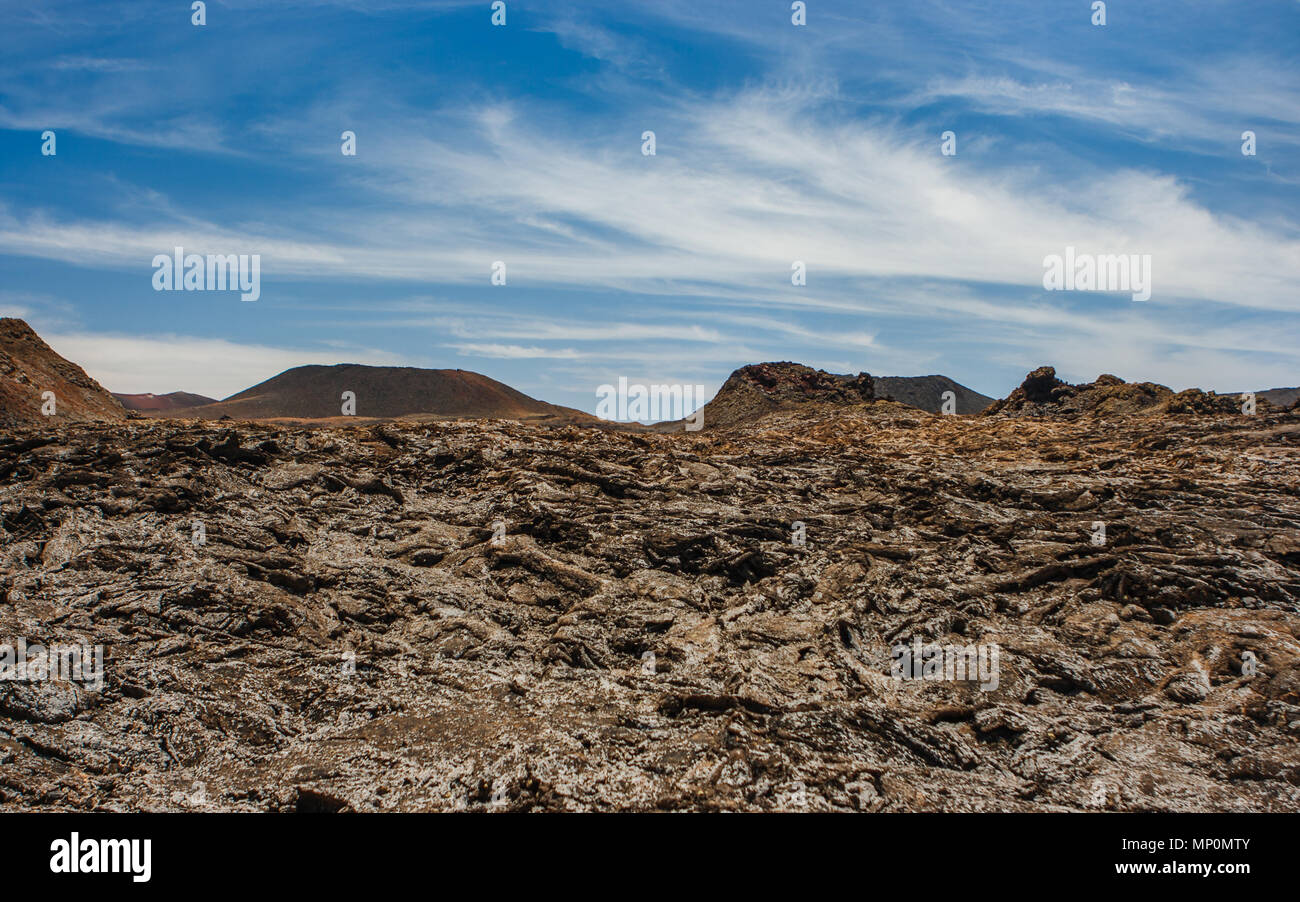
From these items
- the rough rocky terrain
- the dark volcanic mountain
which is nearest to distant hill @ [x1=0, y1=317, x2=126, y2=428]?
the rough rocky terrain

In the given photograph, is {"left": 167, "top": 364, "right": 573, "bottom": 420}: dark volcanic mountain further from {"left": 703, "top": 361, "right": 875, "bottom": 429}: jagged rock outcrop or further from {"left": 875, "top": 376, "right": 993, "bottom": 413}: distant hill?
{"left": 703, "top": 361, "right": 875, "bottom": 429}: jagged rock outcrop

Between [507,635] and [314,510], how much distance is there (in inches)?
182

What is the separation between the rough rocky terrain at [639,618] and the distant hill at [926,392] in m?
29.4

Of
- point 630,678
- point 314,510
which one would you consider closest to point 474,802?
point 630,678

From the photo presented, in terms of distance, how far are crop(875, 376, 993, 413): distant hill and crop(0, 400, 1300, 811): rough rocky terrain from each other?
96.5 feet

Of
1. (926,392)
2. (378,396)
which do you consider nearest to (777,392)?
(926,392)

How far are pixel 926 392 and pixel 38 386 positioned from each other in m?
43.7

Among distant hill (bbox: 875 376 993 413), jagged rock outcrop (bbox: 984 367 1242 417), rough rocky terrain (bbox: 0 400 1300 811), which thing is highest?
distant hill (bbox: 875 376 993 413)

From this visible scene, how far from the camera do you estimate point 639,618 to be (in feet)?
33.0

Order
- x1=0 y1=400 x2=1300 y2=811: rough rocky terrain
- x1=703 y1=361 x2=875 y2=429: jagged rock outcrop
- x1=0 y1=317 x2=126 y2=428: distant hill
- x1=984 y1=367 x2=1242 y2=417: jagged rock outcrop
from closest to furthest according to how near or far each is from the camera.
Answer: x1=0 y1=400 x2=1300 y2=811: rough rocky terrain → x1=0 y1=317 x2=126 y2=428: distant hill → x1=984 y1=367 x2=1242 y2=417: jagged rock outcrop → x1=703 y1=361 x2=875 y2=429: jagged rock outcrop

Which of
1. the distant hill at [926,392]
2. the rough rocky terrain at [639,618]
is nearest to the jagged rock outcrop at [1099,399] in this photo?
the rough rocky terrain at [639,618]

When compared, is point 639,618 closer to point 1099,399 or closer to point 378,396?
point 1099,399

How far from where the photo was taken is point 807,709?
793 centimetres

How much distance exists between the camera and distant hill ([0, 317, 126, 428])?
14.4 meters
